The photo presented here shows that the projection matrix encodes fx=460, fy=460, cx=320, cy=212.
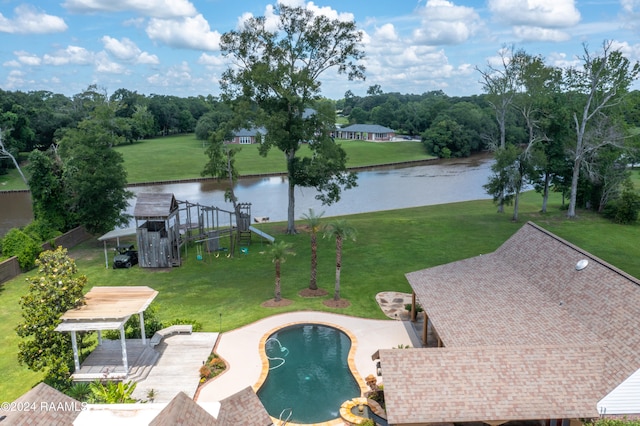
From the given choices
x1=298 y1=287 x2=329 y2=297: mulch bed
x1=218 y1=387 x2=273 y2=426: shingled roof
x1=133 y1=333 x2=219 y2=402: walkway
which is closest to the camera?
x1=218 y1=387 x2=273 y2=426: shingled roof

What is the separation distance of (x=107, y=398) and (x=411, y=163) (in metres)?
82.4

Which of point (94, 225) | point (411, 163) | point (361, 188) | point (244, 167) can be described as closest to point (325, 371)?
point (94, 225)

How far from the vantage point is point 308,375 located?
702 inches

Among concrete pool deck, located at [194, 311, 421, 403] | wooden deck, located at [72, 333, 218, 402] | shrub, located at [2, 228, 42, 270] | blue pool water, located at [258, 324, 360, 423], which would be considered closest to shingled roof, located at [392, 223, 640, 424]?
concrete pool deck, located at [194, 311, 421, 403]

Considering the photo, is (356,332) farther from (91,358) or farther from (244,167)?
(244,167)

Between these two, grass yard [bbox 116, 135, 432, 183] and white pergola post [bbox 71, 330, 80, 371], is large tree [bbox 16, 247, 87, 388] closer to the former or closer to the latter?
white pergola post [bbox 71, 330, 80, 371]

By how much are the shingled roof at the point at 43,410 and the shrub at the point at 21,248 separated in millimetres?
19800

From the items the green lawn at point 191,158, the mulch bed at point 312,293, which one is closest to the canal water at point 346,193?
the green lawn at point 191,158

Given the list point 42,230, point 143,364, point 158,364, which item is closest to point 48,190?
point 42,230

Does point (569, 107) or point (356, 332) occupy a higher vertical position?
point (569, 107)

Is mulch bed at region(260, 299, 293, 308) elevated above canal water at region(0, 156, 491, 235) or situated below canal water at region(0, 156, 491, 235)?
below

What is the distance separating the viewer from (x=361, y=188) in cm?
6462

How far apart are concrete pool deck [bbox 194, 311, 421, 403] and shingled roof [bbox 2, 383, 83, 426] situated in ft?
15.4

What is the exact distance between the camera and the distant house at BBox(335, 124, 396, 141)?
117750 mm
